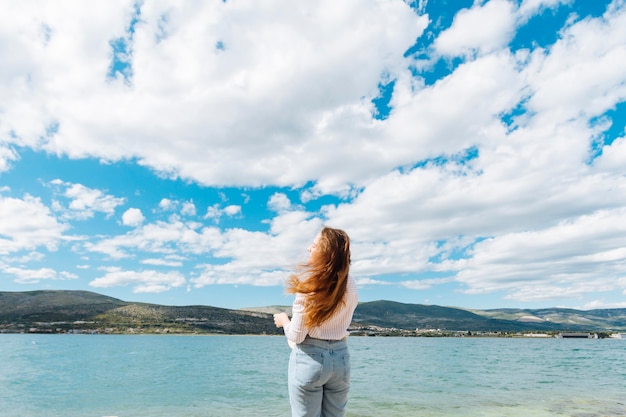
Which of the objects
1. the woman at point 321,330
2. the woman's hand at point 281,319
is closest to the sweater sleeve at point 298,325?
the woman at point 321,330

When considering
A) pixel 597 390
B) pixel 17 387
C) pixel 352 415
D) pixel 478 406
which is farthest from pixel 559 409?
pixel 17 387

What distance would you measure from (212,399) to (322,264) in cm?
2976

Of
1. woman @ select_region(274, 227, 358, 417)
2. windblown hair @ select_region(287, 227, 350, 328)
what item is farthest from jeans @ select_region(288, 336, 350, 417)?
windblown hair @ select_region(287, 227, 350, 328)

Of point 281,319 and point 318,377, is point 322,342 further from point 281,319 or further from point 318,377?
point 281,319

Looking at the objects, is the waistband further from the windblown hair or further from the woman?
the windblown hair

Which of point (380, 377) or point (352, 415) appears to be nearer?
point (352, 415)

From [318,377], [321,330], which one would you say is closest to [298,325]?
[321,330]

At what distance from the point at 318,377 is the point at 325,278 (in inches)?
35.9

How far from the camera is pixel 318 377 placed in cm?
400

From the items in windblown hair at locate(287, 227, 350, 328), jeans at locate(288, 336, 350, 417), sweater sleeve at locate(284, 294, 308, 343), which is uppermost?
windblown hair at locate(287, 227, 350, 328)

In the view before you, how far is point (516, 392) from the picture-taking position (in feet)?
108

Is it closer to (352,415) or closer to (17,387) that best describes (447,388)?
(352,415)

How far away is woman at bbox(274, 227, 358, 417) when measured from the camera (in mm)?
4020

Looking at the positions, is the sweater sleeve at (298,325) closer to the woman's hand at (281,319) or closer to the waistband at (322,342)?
the waistband at (322,342)
